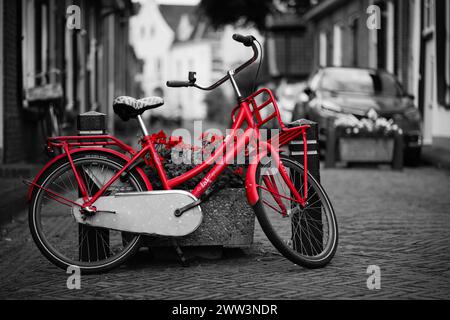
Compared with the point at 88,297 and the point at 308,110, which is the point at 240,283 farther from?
the point at 308,110

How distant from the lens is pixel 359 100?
46.8 ft


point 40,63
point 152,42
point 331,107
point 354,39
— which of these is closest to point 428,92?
point 331,107

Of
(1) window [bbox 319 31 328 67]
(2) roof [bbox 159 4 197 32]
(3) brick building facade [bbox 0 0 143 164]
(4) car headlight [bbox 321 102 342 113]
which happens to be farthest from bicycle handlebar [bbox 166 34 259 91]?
(2) roof [bbox 159 4 197 32]

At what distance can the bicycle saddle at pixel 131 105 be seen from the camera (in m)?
5.03

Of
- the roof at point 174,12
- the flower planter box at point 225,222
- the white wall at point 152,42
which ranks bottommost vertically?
the flower planter box at point 225,222

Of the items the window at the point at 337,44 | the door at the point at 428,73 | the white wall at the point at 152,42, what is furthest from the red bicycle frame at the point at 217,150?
the white wall at the point at 152,42

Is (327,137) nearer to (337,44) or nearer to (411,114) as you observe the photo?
(411,114)

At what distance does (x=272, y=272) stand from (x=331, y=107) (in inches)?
366

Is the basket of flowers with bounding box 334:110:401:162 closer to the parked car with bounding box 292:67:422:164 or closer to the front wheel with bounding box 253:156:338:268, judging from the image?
the parked car with bounding box 292:67:422:164

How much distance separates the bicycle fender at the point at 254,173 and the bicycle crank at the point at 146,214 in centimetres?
34

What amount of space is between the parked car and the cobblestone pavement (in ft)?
21.1

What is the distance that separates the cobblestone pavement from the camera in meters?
4.43

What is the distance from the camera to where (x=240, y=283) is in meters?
4.69

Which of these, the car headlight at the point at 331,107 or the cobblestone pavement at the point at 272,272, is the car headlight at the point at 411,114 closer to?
the car headlight at the point at 331,107
